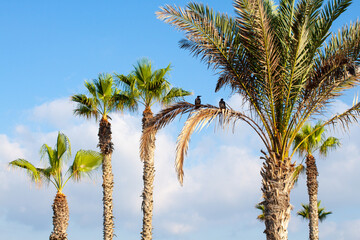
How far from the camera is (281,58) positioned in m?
12.5

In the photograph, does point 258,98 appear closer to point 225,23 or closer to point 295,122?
point 295,122

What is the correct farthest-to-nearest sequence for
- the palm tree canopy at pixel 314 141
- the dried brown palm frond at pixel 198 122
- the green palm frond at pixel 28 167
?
the palm tree canopy at pixel 314 141
the green palm frond at pixel 28 167
the dried brown palm frond at pixel 198 122

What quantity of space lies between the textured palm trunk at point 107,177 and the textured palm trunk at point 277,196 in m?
12.5

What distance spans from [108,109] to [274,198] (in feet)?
45.9

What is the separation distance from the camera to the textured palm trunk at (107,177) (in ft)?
75.8

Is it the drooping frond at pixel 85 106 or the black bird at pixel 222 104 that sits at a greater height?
the drooping frond at pixel 85 106

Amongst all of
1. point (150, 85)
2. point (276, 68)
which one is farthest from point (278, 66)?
point (150, 85)

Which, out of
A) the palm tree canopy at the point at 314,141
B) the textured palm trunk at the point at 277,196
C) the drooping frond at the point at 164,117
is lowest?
the textured palm trunk at the point at 277,196

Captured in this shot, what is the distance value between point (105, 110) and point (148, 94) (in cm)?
297

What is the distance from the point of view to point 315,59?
1277cm

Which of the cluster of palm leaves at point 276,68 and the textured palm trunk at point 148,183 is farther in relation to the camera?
the textured palm trunk at point 148,183

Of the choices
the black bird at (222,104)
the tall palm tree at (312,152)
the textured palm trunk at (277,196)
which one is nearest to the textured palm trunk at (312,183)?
the tall palm tree at (312,152)

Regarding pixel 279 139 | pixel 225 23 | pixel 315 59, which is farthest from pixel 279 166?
pixel 225 23

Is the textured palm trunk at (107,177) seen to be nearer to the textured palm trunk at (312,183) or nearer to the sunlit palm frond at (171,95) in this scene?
the sunlit palm frond at (171,95)
